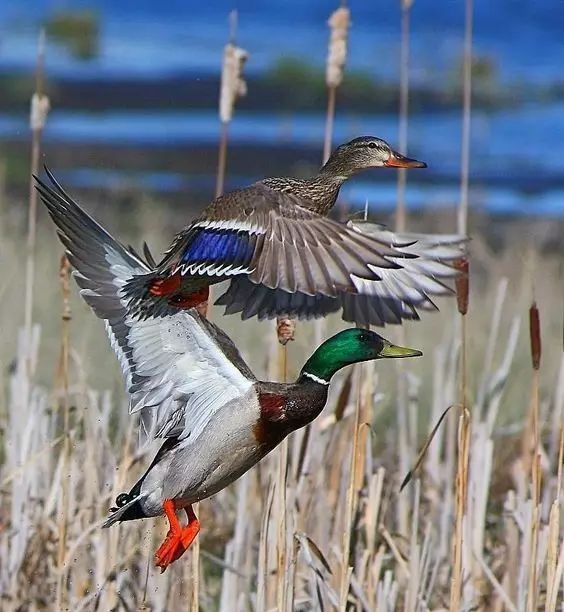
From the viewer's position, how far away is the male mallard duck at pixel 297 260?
4.08 meters

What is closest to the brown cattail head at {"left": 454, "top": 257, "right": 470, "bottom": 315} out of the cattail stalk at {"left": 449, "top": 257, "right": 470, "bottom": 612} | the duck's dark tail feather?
the cattail stalk at {"left": 449, "top": 257, "right": 470, "bottom": 612}

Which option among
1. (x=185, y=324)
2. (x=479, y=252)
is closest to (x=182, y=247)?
(x=185, y=324)

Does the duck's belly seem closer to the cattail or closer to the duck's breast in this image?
the duck's breast

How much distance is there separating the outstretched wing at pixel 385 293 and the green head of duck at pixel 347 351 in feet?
0.45

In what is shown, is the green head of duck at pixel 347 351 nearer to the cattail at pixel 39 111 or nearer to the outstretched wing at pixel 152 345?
the outstretched wing at pixel 152 345

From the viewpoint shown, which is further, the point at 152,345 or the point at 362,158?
the point at 362,158

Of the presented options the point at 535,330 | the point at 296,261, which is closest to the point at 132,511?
the point at 296,261

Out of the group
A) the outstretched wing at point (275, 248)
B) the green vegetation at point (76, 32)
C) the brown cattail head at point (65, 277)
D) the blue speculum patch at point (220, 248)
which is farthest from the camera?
the green vegetation at point (76, 32)

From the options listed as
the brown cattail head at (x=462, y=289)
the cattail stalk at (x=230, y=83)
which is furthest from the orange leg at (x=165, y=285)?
the brown cattail head at (x=462, y=289)

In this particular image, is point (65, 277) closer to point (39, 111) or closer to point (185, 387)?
point (185, 387)

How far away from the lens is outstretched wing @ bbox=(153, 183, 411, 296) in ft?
13.3

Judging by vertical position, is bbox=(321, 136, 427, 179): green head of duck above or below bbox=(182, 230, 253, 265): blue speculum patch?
above

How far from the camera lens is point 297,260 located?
13.6ft

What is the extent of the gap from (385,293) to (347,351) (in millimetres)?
371
